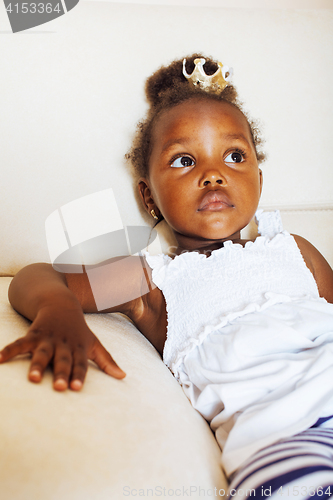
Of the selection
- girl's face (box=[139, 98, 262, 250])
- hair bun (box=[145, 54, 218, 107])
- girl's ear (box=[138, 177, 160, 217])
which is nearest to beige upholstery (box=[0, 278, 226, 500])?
girl's face (box=[139, 98, 262, 250])

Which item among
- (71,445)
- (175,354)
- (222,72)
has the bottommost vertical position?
Answer: (175,354)

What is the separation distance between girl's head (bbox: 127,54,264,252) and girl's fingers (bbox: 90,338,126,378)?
37cm

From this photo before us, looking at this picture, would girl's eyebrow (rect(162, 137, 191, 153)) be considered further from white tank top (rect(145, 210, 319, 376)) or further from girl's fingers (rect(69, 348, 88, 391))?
girl's fingers (rect(69, 348, 88, 391))

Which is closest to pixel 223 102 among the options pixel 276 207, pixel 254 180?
pixel 254 180

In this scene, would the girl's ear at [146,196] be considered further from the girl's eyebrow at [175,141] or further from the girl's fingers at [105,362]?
the girl's fingers at [105,362]

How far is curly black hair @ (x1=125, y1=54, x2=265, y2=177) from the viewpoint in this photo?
2.78 ft

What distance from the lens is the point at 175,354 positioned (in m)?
0.62

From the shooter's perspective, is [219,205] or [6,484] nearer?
[6,484]

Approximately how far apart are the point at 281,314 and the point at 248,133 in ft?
1.50

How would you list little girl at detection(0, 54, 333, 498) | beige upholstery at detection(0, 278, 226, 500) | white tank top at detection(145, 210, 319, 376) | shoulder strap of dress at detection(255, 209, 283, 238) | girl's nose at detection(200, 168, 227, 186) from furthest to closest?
shoulder strap of dress at detection(255, 209, 283, 238) → girl's nose at detection(200, 168, 227, 186) → white tank top at detection(145, 210, 319, 376) → little girl at detection(0, 54, 333, 498) → beige upholstery at detection(0, 278, 226, 500)

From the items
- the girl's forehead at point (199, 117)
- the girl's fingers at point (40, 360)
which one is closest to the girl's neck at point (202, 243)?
the girl's forehead at point (199, 117)

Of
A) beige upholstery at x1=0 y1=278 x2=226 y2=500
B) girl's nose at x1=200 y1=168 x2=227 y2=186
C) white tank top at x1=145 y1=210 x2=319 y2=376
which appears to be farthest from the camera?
girl's nose at x1=200 y1=168 x2=227 y2=186

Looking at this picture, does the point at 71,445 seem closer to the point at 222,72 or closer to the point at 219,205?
the point at 219,205

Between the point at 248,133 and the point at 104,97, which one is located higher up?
the point at 104,97
